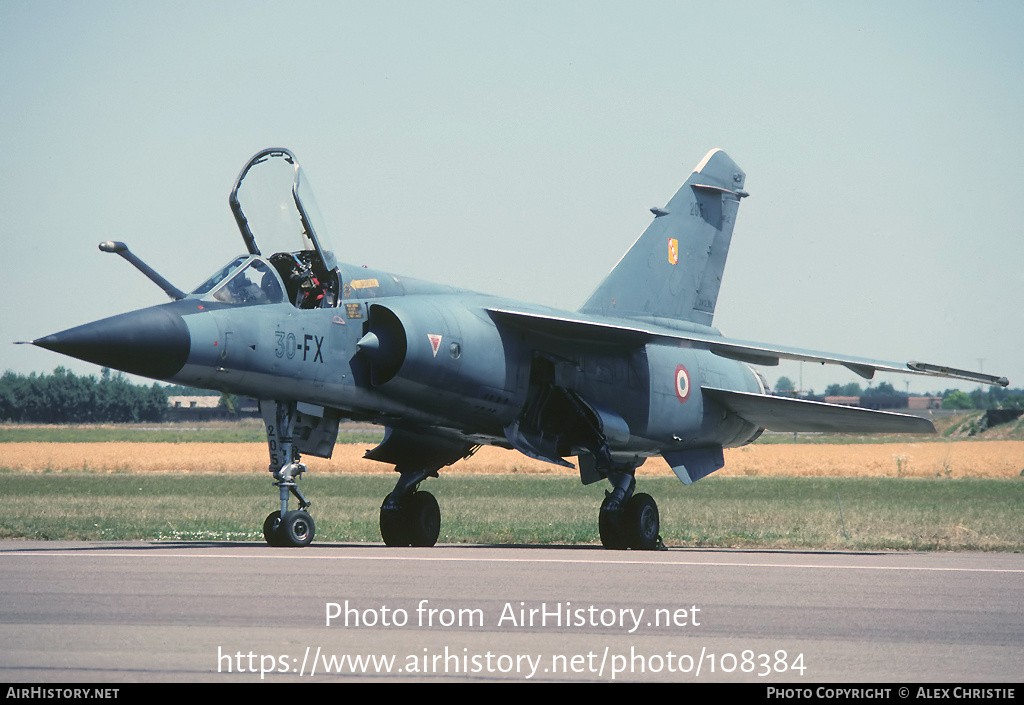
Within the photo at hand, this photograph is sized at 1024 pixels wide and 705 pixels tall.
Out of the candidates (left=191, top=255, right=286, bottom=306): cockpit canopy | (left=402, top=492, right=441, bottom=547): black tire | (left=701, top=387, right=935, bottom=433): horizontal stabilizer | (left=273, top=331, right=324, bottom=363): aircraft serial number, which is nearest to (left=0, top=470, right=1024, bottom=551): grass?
(left=402, top=492, right=441, bottom=547): black tire

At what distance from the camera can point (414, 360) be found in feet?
43.1

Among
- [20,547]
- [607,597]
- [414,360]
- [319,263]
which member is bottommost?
[20,547]

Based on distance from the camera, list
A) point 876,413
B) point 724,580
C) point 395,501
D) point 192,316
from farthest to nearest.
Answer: point 876,413
point 395,501
point 192,316
point 724,580

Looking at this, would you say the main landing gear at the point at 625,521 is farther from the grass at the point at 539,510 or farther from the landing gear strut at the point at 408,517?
the landing gear strut at the point at 408,517

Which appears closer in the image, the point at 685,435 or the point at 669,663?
the point at 669,663

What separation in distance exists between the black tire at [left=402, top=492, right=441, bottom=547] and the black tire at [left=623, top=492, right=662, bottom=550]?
2.47 meters

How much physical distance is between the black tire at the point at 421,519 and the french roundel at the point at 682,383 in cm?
381

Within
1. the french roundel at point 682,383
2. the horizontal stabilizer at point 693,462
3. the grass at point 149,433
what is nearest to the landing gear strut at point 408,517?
the horizontal stabilizer at point 693,462

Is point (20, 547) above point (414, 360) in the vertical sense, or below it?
below

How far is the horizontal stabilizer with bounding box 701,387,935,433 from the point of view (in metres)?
16.8

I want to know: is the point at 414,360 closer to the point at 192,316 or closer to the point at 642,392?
the point at 192,316

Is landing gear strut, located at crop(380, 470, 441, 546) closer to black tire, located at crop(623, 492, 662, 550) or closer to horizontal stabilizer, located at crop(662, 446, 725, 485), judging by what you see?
black tire, located at crop(623, 492, 662, 550)
